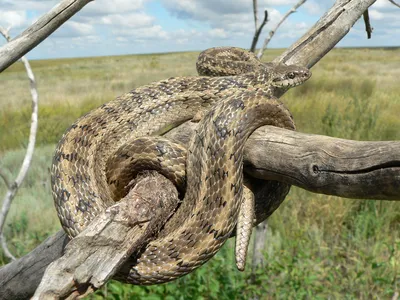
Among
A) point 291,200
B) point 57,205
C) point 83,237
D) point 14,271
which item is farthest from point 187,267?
point 291,200

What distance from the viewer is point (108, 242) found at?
2.02 meters

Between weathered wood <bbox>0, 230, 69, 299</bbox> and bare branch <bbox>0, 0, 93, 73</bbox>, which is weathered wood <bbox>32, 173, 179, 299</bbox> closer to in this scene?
weathered wood <bbox>0, 230, 69, 299</bbox>

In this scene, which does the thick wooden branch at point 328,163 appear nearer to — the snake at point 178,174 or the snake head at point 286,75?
the snake at point 178,174

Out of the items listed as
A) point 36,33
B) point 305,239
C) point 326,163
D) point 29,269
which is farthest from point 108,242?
point 305,239

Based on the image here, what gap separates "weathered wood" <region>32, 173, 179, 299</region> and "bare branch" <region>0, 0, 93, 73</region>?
1.05 meters

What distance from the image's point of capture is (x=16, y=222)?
8.30 m

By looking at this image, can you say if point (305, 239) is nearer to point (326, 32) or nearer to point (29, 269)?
point (326, 32)

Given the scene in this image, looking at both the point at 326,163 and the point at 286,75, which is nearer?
the point at 326,163

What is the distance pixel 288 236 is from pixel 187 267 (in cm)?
584

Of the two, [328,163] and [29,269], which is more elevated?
[328,163]

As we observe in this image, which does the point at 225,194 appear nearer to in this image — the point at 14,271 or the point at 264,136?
the point at 264,136

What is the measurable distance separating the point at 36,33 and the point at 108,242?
134 cm

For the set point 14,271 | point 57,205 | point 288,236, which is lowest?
point 288,236

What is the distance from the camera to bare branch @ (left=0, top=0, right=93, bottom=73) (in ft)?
Answer: 8.25
